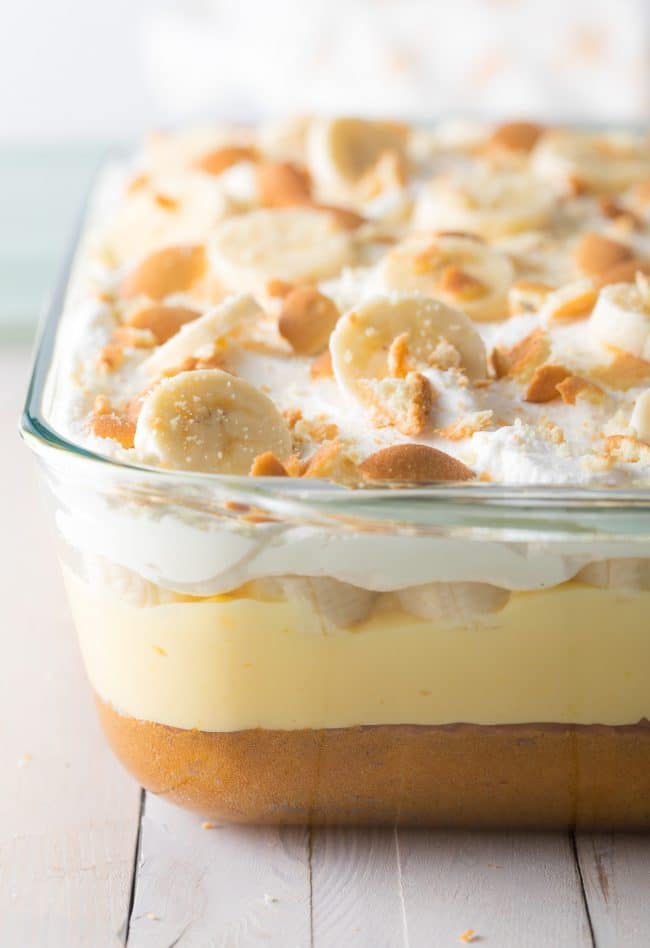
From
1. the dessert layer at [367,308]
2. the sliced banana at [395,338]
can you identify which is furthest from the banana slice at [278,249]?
the sliced banana at [395,338]

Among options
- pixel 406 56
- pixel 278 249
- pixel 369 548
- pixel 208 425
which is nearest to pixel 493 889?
pixel 369 548

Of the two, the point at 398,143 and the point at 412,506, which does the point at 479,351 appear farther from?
the point at 398,143

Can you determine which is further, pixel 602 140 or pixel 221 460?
pixel 602 140

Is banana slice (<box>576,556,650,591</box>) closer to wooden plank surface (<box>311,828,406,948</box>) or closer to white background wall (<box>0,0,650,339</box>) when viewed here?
wooden plank surface (<box>311,828,406,948</box>)

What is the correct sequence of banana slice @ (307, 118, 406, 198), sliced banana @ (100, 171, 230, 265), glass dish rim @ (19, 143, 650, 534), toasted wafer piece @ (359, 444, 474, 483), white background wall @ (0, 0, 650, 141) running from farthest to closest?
white background wall @ (0, 0, 650, 141) → banana slice @ (307, 118, 406, 198) → sliced banana @ (100, 171, 230, 265) → toasted wafer piece @ (359, 444, 474, 483) → glass dish rim @ (19, 143, 650, 534)

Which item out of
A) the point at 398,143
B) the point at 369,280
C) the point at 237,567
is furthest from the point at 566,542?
the point at 398,143

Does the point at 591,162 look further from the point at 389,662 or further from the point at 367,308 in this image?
the point at 389,662

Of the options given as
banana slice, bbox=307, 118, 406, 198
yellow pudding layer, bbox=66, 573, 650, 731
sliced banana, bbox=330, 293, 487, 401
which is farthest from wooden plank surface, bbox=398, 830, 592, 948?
banana slice, bbox=307, 118, 406, 198
